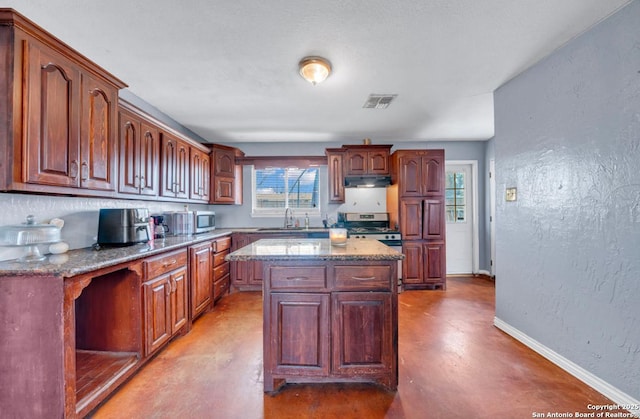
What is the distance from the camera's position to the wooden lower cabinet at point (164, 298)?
2035 millimetres

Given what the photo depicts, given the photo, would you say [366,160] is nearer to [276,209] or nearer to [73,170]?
[276,209]

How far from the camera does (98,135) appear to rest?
76.3 inches

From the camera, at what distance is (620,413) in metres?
1.57

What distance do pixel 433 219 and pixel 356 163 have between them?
4.94 ft

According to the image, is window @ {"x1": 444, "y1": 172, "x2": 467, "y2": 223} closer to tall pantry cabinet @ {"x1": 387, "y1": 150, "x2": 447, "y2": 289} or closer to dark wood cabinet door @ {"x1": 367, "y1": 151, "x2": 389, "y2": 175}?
tall pantry cabinet @ {"x1": 387, "y1": 150, "x2": 447, "y2": 289}

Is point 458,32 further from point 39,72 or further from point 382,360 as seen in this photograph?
point 39,72

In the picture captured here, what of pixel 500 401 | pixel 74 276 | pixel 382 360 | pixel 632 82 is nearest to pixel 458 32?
pixel 632 82

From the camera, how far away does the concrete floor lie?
1.61m

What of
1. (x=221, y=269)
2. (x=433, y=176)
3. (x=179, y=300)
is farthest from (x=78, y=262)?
(x=433, y=176)

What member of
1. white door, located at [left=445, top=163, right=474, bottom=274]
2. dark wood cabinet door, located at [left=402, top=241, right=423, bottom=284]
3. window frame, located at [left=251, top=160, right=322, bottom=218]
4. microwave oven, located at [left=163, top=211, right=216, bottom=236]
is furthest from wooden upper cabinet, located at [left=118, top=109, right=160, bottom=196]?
white door, located at [left=445, top=163, right=474, bottom=274]

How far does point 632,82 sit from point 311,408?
2877mm

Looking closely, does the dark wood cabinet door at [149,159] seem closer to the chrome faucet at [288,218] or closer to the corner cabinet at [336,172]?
the chrome faucet at [288,218]

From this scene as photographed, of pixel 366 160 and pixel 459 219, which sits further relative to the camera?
pixel 459 219

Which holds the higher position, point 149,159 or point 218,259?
point 149,159
